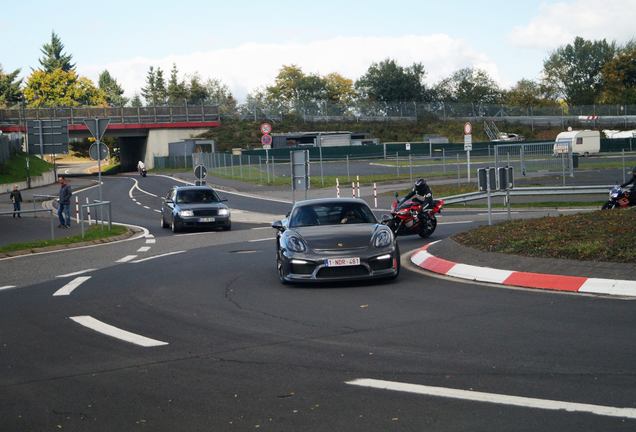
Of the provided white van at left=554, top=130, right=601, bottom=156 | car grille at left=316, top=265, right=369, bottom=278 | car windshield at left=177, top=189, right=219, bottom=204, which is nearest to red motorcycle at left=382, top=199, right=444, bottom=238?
car grille at left=316, top=265, right=369, bottom=278

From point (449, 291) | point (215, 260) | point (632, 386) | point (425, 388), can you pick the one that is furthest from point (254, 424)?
point (215, 260)

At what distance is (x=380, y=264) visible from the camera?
44.8 feet

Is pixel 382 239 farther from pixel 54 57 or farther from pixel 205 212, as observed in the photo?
pixel 54 57

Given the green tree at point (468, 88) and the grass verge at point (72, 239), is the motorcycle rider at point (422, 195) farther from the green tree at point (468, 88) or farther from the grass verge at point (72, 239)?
the green tree at point (468, 88)

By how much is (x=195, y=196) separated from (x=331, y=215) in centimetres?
1656

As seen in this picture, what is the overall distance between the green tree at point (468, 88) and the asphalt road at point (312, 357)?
141 meters

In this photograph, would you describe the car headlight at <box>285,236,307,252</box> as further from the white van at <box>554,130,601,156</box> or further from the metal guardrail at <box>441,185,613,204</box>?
the white van at <box>554,130,601,156</box>

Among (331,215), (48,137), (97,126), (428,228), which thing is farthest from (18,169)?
(331,215)

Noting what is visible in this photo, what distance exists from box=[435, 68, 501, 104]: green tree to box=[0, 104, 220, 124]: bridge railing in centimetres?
6183

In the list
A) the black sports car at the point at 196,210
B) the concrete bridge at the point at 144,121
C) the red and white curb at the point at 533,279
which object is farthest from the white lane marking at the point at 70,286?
the concrete bridge at the point at 144,121

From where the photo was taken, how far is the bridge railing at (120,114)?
9581 cm

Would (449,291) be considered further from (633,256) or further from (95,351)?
(95,351)

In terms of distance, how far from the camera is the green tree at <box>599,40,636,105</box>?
4993 inches

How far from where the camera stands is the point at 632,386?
21.2ft
